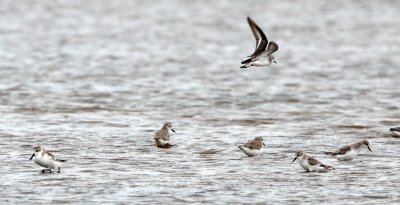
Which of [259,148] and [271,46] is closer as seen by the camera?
[259,148]

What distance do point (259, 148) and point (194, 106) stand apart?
27.7ft

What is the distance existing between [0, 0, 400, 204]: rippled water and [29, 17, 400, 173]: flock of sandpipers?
19 cm

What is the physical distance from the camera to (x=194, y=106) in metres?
27.8

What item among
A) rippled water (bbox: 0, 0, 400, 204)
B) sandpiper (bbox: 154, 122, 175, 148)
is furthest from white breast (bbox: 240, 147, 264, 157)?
sandpiper (bbox: 154, 122, 175, 148)

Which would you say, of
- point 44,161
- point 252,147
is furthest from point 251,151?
point 44,161

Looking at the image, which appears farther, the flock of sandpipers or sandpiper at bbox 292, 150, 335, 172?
sandpiper at bbox 292, 150, 335, 172

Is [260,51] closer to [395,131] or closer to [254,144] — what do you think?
[254,144]

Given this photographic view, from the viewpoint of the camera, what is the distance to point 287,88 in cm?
3203

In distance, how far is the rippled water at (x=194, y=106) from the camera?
55.0 ft

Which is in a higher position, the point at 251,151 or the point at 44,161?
the point at 44,161

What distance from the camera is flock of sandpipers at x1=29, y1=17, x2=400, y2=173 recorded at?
17250mm

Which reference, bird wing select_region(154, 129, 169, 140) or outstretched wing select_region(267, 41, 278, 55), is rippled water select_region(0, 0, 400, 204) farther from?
outstretched wing select_region(267, 41, 278, 55)

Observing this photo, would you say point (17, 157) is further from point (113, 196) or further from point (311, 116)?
point (311, 116)

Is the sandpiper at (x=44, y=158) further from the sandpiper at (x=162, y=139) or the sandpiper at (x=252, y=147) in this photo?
the sandpiper at (x=252, y=147)
